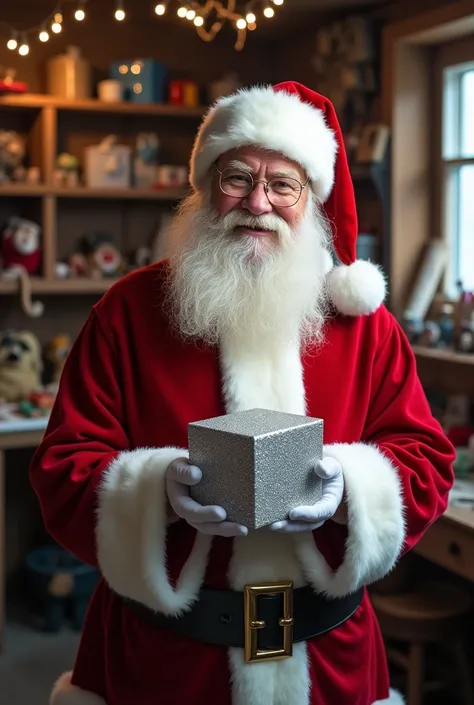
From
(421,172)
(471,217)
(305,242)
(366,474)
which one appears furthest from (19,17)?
(366,474)

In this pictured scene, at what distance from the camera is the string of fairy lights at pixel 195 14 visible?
2.69 meters

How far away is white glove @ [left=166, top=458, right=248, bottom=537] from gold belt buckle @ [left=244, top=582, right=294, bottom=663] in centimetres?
18

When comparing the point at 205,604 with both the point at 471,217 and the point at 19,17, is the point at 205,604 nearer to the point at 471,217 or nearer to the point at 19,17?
the point at 471,217

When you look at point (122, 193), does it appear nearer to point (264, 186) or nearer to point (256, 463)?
point (264, 186)

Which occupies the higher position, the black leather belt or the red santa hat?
the red santa hat

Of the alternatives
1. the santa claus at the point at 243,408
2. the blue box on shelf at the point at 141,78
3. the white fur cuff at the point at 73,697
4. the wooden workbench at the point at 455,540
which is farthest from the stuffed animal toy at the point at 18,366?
the white fur cuff at the point at 73,697

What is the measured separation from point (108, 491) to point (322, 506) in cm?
36

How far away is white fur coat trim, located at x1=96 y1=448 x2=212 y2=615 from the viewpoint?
149 centimetres

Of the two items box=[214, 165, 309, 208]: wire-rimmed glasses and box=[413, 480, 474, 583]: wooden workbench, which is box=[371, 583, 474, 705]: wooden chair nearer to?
box=[413, 480, 474, 583]: wooden workbench

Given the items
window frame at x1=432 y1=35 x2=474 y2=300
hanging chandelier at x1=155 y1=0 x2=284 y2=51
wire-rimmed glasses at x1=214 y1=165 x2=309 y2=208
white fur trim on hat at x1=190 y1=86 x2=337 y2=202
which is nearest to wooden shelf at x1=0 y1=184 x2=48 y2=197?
hanging chandelier at x1=155 y1=0 x2=284 y2=51

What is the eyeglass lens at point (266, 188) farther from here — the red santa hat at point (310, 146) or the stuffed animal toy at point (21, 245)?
the stuffed animal toy at point (21, 245)

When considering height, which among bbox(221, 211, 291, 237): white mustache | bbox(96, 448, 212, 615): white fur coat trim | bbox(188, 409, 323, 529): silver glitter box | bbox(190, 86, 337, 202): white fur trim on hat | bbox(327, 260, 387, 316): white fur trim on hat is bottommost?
bbox(96, 448, 212, 615): white fur coat trim

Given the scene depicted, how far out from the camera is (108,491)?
4.99 ft

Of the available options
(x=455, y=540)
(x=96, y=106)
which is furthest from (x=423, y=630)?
(x=96, y=106)
